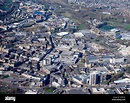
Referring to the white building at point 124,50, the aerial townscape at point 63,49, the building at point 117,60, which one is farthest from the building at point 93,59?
the white building at point 124,50

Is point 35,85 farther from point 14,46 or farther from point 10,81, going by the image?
point 14,46

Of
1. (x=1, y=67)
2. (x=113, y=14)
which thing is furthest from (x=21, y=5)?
(x=1, y=67)

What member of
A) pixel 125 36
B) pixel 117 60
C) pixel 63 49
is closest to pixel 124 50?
pixel 117 60

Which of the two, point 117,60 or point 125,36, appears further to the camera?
point 125,36

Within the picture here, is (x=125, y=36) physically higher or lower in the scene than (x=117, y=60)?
lower

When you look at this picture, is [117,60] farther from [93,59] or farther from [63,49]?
[63,49]

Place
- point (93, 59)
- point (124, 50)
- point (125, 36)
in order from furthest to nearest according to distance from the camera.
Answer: point (125, 36) < point (124, 50) < point (93, 59)

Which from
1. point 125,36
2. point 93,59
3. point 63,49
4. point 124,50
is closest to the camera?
point 93,59

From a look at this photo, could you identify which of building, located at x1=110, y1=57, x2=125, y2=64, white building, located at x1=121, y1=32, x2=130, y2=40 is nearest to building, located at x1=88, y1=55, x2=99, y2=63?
building, located at x1=110, y1=57, x2=125, y2=64

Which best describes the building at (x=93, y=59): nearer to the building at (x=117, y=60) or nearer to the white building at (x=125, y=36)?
the building at (x=117, y=60)
